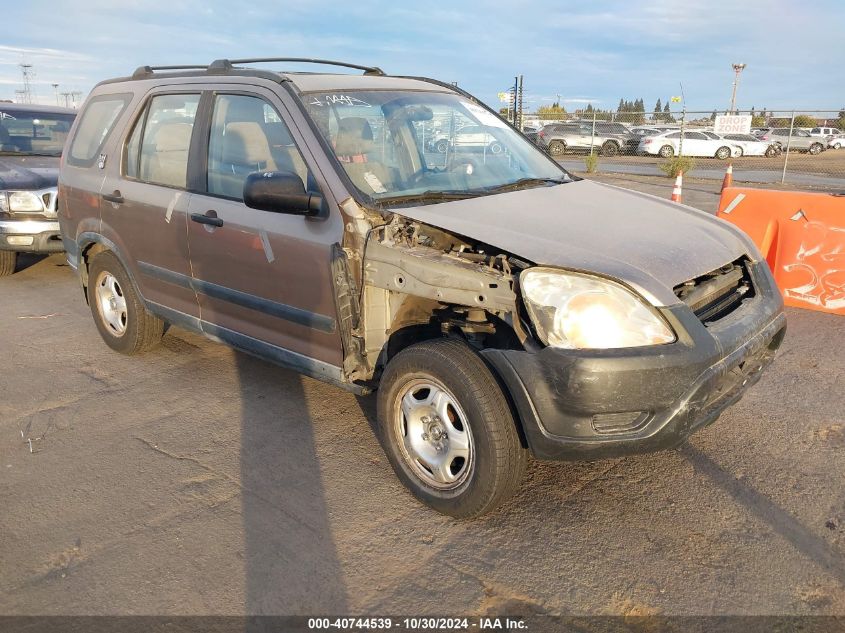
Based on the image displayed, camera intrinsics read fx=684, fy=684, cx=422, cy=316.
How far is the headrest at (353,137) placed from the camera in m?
3.42

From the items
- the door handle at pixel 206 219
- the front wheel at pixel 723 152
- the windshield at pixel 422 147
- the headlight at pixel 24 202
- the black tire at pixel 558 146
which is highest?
the windshield at pixel 422 147

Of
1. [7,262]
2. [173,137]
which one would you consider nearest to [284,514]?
[173,137]

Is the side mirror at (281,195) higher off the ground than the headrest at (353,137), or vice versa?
the headrest at (353,137)

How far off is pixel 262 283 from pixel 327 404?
0.92 metres

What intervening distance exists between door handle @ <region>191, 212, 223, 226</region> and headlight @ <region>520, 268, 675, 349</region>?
6.26 feet

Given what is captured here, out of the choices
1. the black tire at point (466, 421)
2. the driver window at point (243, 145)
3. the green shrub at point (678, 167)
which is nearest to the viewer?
the black tire at point (466, 421)

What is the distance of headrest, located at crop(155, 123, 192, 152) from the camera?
13.4ft

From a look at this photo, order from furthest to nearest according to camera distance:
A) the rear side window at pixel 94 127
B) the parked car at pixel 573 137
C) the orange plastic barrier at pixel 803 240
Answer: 1. the parked car at pixel 573 137
2. the orange plastic barrier at pixel 803 240
3. the rear side window at pixel 94 127

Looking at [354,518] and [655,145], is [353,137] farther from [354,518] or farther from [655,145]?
[655,145]

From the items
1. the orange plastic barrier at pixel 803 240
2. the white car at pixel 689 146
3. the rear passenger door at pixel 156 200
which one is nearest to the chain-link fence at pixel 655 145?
the white car at pixel 689 146

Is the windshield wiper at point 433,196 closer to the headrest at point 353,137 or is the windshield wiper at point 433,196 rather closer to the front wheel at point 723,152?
the headrest at point 353,137

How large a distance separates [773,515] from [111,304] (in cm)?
446

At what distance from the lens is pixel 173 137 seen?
4.22m

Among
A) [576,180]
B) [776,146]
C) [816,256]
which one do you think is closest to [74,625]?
[576,180]
